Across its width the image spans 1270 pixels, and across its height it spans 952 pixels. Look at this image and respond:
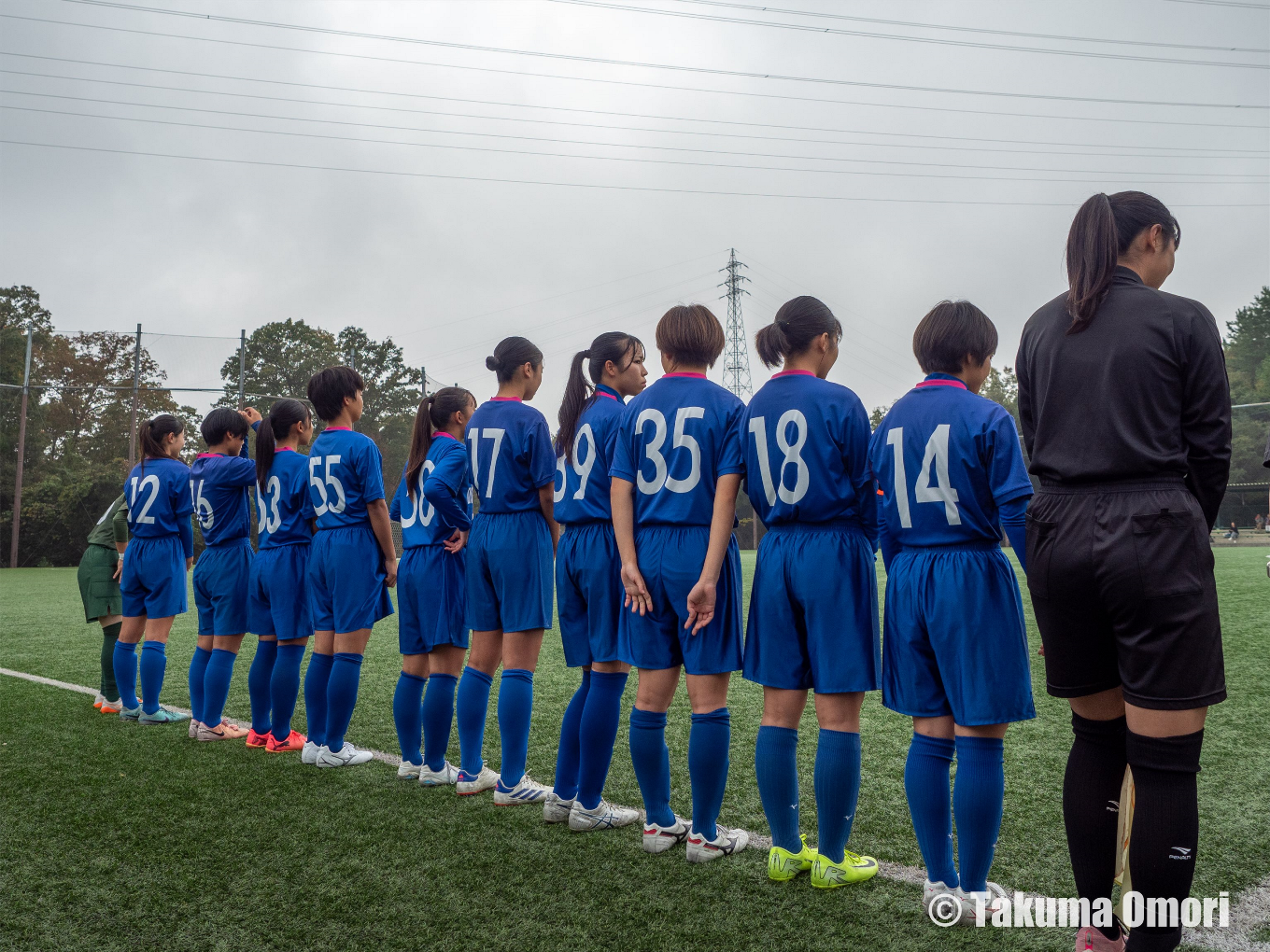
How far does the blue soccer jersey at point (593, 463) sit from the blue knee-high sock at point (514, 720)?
2.46ft

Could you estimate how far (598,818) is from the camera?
3.45m

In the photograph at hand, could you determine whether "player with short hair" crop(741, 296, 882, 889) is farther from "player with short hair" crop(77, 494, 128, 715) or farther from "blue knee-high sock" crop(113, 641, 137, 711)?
"player with short hair" crop(77, 494, 128, 715)

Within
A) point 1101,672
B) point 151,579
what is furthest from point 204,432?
point 1101,672

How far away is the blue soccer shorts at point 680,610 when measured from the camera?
3037 mm

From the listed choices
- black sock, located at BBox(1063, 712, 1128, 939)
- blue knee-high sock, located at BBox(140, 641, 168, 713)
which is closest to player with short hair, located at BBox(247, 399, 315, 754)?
blue knee-high sock, located at BBox(140, 641, 168, 713)

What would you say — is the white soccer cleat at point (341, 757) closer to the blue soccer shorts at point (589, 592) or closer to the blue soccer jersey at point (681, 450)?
the blue soccer shorts at point (589, 592)

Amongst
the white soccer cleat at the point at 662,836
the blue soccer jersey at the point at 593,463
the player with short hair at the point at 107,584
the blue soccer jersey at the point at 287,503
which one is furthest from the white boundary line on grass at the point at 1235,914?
the player with short hair at the point at 107,584

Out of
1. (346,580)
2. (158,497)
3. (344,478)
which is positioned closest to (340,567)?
(346,580)

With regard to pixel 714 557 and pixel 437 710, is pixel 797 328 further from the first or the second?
pixel 437 710

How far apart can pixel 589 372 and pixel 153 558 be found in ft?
11.2

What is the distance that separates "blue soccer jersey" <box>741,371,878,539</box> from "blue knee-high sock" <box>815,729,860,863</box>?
68cm

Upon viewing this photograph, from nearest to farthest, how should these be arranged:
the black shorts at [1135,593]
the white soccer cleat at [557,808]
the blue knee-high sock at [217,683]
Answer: the black shorts at [1135,593] → the white soccer cleat at [557,808] → the blue knee-high sock at [217,683]

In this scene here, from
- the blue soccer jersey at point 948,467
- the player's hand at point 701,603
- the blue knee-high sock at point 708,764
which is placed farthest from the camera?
the blue knee-high sock at point 708,764

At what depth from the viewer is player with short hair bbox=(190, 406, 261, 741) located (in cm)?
509
